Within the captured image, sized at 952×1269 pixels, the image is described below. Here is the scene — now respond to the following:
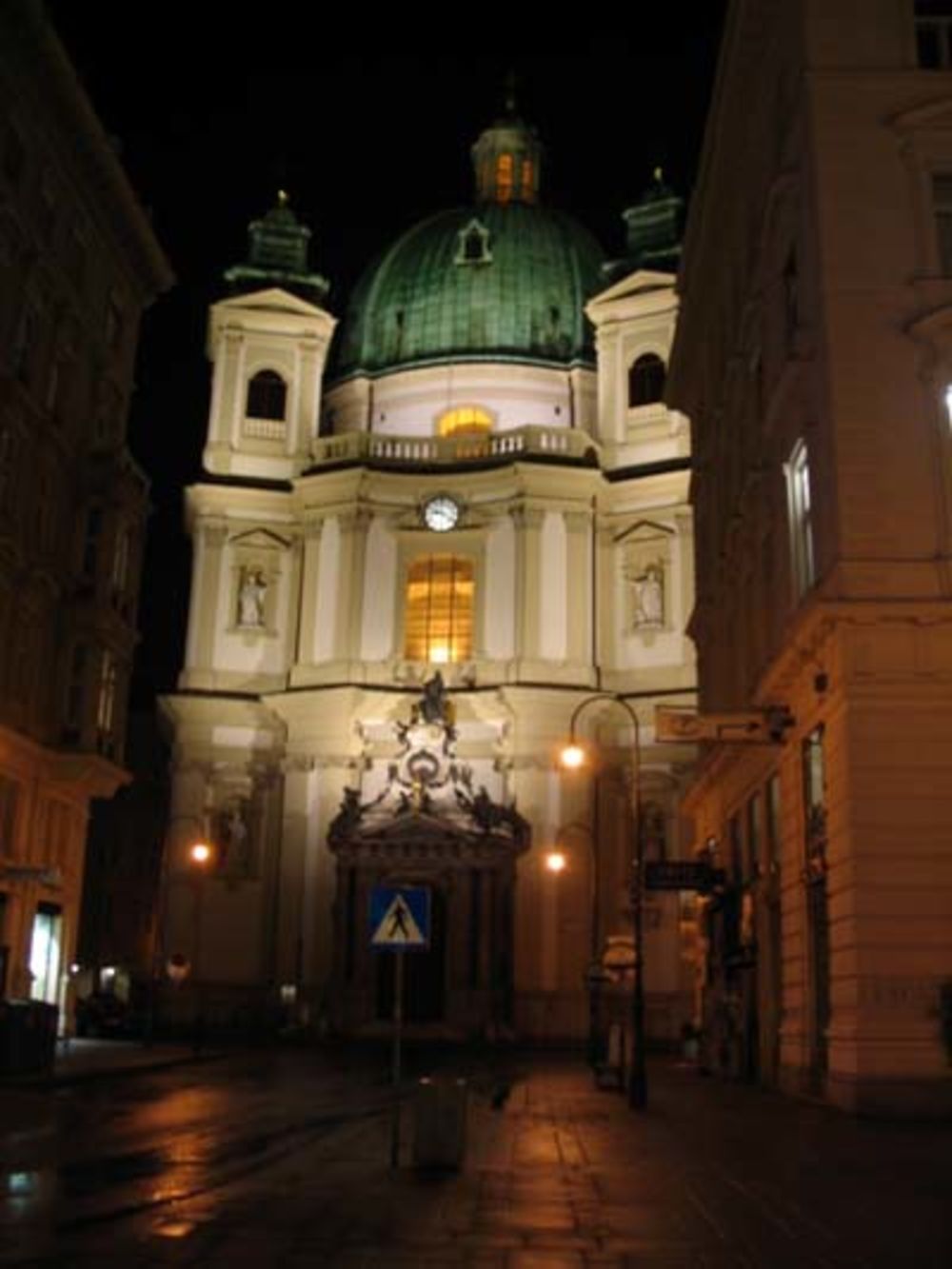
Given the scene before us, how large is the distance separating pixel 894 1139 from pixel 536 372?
4800 centimetres

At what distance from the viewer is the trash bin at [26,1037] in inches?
1067

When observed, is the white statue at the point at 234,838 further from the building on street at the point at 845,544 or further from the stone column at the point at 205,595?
the building on street at the point at 845,544

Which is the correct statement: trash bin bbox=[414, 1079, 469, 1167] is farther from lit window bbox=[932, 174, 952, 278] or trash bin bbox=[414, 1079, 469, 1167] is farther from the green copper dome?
the green copper dome

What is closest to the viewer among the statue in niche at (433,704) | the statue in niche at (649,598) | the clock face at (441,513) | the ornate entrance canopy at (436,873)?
the ornate entrance canopy at (436,873)

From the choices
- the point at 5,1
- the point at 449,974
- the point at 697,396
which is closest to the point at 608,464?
the point at 697,396

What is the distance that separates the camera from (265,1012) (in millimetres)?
51500

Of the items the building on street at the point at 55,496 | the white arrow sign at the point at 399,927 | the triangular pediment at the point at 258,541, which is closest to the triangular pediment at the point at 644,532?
the triangular pediment at the point at 258,541

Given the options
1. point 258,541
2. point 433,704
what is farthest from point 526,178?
point 433,704

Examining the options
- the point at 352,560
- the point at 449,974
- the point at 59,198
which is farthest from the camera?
the point at 352,560

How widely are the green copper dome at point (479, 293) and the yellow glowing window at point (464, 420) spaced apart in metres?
2.36

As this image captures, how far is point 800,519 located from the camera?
2647 centimetres

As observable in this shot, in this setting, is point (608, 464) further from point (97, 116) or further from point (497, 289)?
point (97, 116)

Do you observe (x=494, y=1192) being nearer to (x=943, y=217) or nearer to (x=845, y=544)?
(x=845, y=544)

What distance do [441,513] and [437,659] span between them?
229 inches
